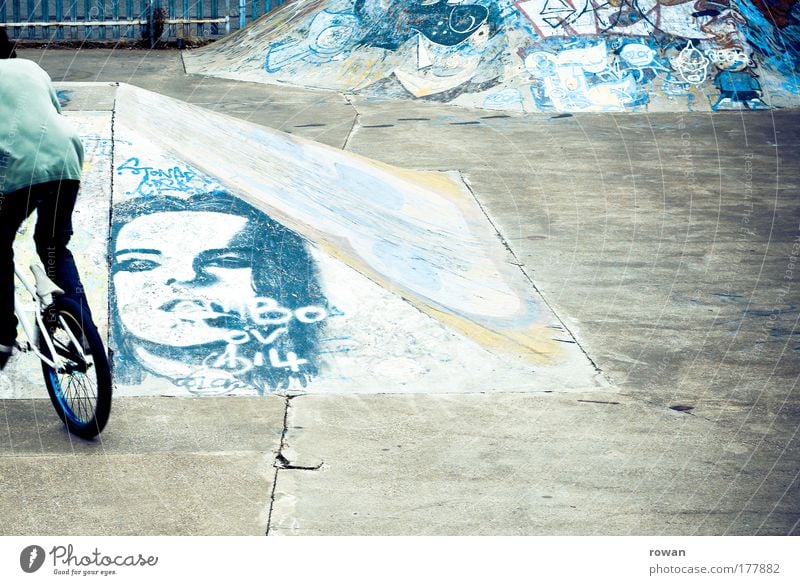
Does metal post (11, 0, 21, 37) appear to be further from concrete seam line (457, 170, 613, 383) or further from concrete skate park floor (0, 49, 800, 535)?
concrete skate park floor (0, 49, 800, 535)

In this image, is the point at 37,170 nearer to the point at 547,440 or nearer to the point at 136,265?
the point at 136,265

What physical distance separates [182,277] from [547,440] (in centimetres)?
270

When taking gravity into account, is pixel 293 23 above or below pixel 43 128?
below

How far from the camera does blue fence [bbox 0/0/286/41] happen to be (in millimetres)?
20766

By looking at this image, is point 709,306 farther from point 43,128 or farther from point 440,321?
point 43,128

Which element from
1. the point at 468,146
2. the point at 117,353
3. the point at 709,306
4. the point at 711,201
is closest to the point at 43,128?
the point at 117,353

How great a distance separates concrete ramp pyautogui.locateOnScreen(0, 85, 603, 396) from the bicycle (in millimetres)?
616

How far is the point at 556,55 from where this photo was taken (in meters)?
16.0

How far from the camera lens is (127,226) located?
→ 7.04m

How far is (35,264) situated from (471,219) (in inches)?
208

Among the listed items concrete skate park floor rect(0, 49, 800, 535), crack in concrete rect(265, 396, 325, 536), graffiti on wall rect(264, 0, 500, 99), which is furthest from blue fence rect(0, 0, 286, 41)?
crack in concrete rect(265, 396, 325, 536)

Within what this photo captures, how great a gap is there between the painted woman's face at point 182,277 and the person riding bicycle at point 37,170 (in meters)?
1.26

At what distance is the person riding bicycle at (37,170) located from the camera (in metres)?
4.96

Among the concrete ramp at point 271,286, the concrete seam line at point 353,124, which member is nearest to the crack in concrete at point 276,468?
the concrete ramp at point 271,286
